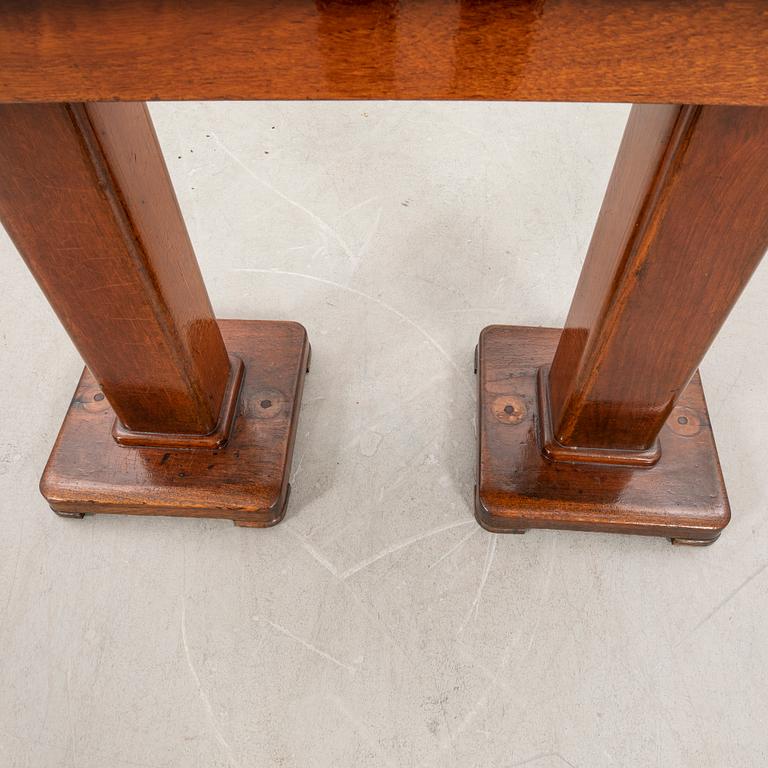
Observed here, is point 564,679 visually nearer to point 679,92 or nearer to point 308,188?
point 679,92

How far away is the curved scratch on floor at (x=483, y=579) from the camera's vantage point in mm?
1131

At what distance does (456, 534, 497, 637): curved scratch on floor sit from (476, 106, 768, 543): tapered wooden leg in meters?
0.04

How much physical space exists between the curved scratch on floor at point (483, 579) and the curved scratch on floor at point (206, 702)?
363mm

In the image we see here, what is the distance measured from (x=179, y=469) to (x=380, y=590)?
37 cm

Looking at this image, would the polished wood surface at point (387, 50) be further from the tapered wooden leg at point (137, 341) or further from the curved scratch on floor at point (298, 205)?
the curved scratch on floor at point (298, 205)

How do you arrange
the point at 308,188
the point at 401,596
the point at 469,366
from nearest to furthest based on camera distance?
the point at 401,596 → the point at 469,366 → the point at 308,188

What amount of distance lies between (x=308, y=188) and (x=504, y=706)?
3.72ft

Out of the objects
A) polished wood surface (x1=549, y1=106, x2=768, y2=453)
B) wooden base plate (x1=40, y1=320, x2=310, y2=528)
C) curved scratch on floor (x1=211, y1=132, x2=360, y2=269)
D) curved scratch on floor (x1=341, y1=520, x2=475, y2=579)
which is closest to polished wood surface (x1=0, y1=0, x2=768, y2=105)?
polished wood surface (x1=549, y1=106, x2=768, y2=453)

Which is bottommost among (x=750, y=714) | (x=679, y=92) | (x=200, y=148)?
(x=750, y=714)

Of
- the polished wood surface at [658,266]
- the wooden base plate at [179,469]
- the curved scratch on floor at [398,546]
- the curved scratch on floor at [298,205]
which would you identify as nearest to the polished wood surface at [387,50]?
the polished wood surface at [658,266]

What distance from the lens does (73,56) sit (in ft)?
1.82

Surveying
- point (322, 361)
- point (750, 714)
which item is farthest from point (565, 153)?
point (750, 714)

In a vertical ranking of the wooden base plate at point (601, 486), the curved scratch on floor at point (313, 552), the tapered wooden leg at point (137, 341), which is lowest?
the curved scratch on floor at point (313, 552)

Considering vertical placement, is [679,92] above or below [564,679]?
above
